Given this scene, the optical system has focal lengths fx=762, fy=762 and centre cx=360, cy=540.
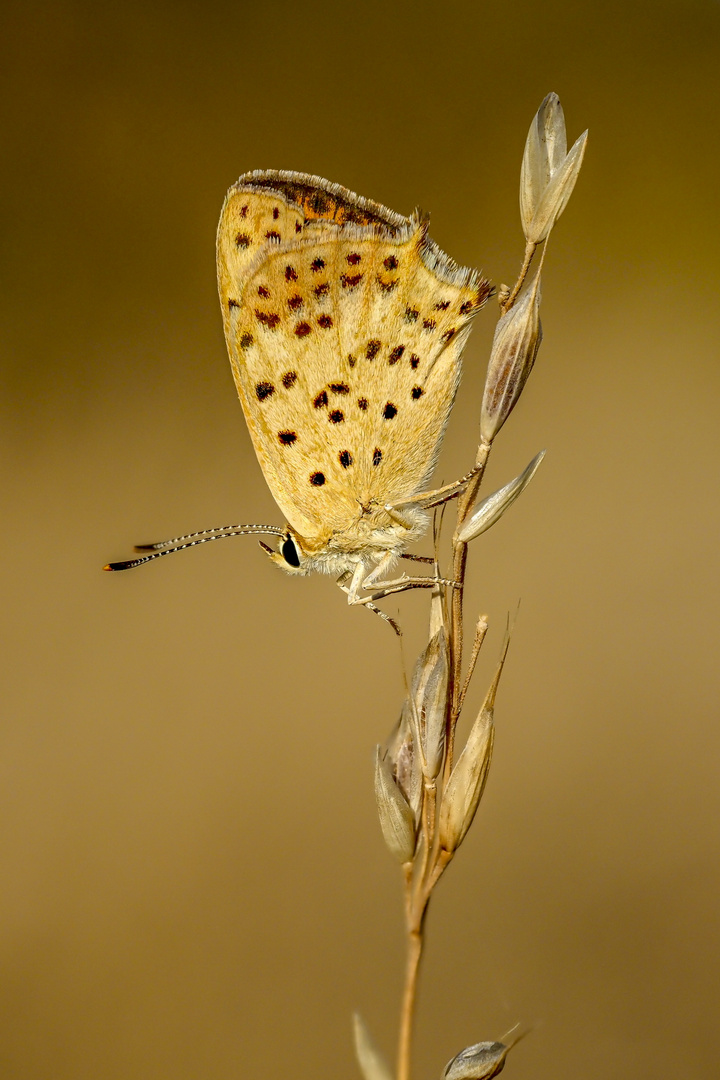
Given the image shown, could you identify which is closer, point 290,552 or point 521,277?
point 521,277

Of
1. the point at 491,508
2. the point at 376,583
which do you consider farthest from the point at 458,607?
the point at 376,583

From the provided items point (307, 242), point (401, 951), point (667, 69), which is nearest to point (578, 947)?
point (401, 951)

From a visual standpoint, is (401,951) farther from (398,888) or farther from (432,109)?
(432,109)

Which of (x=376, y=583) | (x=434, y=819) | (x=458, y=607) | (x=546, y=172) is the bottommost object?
(x=434, y=819)

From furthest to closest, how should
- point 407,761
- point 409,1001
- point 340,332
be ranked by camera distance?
point 340,332 → point 407,761 → point 409,1001

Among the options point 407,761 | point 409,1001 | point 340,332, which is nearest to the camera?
point 409,1001

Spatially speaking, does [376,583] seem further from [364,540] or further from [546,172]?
[546,172]

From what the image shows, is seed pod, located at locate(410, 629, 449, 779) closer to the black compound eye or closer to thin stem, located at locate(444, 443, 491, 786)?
thin stem, located at locate(444, 443, 491, 786)

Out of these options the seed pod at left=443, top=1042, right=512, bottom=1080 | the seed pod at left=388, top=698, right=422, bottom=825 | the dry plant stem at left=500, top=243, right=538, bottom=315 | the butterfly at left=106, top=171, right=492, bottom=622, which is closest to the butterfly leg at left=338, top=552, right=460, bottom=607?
the butterfly at left=106, top=171, right=492, bottom=622
